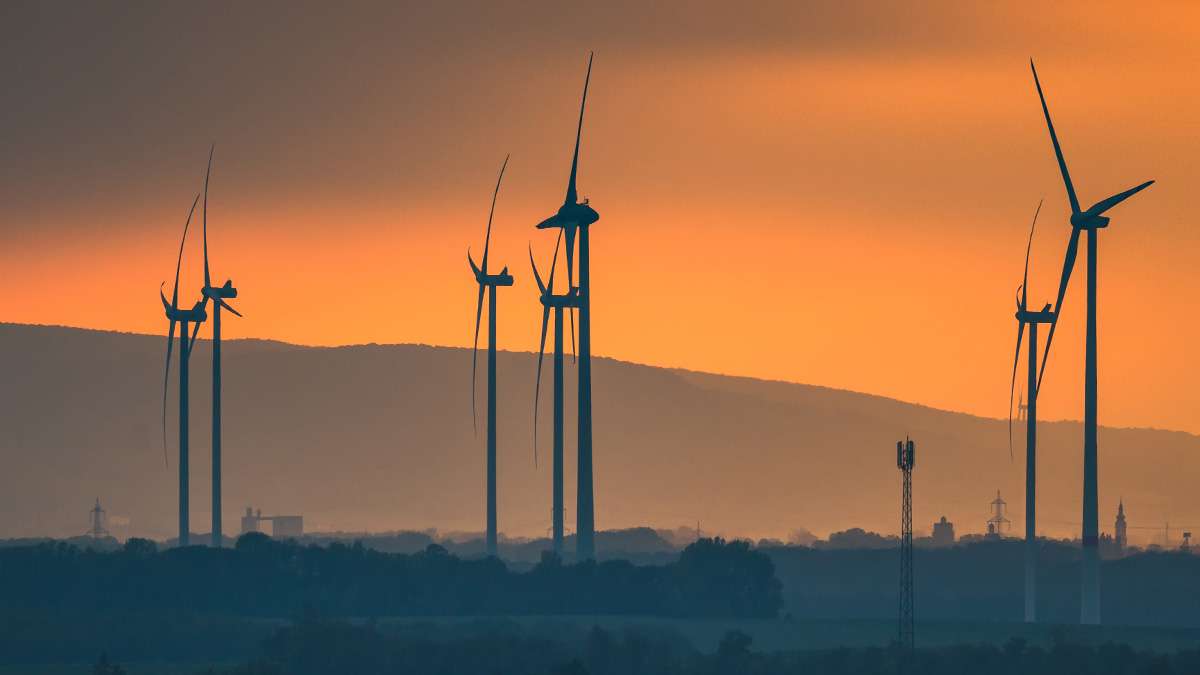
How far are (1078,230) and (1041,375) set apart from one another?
887 centimetres

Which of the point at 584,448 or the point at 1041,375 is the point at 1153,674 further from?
the point at 584,448

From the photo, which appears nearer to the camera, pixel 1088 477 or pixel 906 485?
pixel 906 485

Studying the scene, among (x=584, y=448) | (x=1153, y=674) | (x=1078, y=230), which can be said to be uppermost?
(x=1078, y=230)

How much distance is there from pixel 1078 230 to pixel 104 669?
202ft

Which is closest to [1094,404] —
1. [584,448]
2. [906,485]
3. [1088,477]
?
[1088,477]

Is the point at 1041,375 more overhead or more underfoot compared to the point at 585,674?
more overhead

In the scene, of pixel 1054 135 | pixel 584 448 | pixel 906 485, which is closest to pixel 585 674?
pixel 584 448

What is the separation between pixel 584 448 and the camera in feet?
654

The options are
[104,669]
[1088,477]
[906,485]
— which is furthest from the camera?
[104,669]

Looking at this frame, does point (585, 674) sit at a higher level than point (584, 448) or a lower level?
lower

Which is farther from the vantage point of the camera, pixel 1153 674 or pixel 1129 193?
pixel 1153 674

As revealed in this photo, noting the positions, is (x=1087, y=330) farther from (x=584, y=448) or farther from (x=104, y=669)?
(x=104, y=669)

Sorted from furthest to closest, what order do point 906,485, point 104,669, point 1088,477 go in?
1. point 104,669
2. point 1088,477
3. point 906,485

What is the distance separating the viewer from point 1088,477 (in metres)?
186
